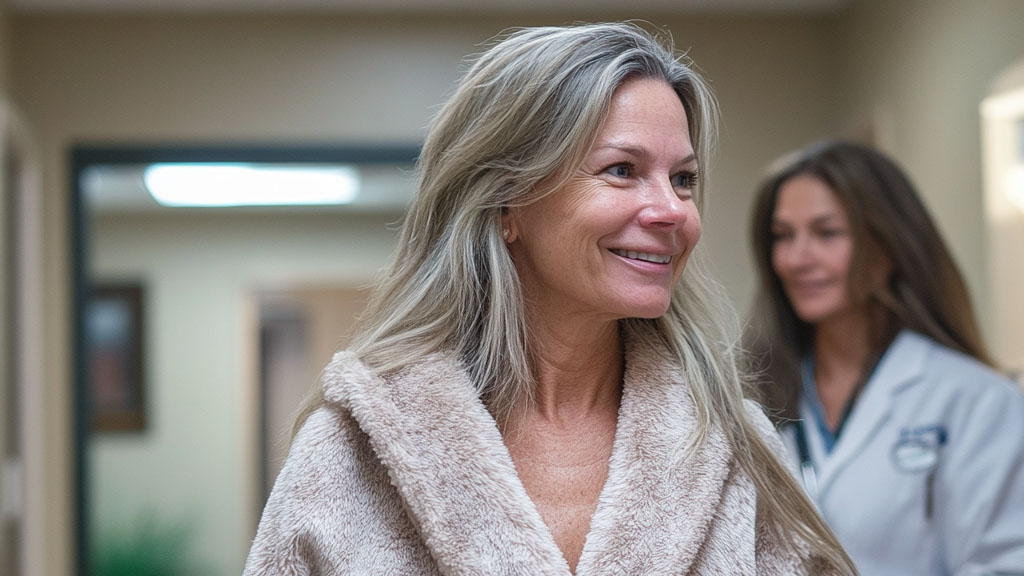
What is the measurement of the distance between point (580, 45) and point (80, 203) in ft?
9.56

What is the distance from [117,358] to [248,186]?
4.63 feet

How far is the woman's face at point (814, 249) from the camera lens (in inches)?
82.0

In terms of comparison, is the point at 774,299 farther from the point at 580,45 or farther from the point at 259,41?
the point at 259,41

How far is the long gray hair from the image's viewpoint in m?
1.19

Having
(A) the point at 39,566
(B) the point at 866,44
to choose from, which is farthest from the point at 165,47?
(B) the point at 866,44

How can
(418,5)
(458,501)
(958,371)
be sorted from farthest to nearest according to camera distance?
(418,5), (958,371), (458,501)

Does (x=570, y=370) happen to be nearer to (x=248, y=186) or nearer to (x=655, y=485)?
(x=655, y=485)

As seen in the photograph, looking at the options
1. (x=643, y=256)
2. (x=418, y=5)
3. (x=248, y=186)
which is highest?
(x=418, y=5)

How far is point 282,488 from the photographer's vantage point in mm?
1175

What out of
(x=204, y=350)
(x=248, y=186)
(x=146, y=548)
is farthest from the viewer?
(x=204, y=350)

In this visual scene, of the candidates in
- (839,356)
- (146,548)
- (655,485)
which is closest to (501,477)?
(655,485)

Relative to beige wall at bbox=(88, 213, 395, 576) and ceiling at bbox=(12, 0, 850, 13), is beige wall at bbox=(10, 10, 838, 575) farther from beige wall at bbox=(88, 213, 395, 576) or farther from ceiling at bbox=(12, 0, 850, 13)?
beige wall at bbox=(88, 213, 395, 576)

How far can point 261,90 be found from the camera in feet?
12.4

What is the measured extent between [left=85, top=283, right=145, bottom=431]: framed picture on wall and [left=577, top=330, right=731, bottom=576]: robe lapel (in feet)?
18.7
